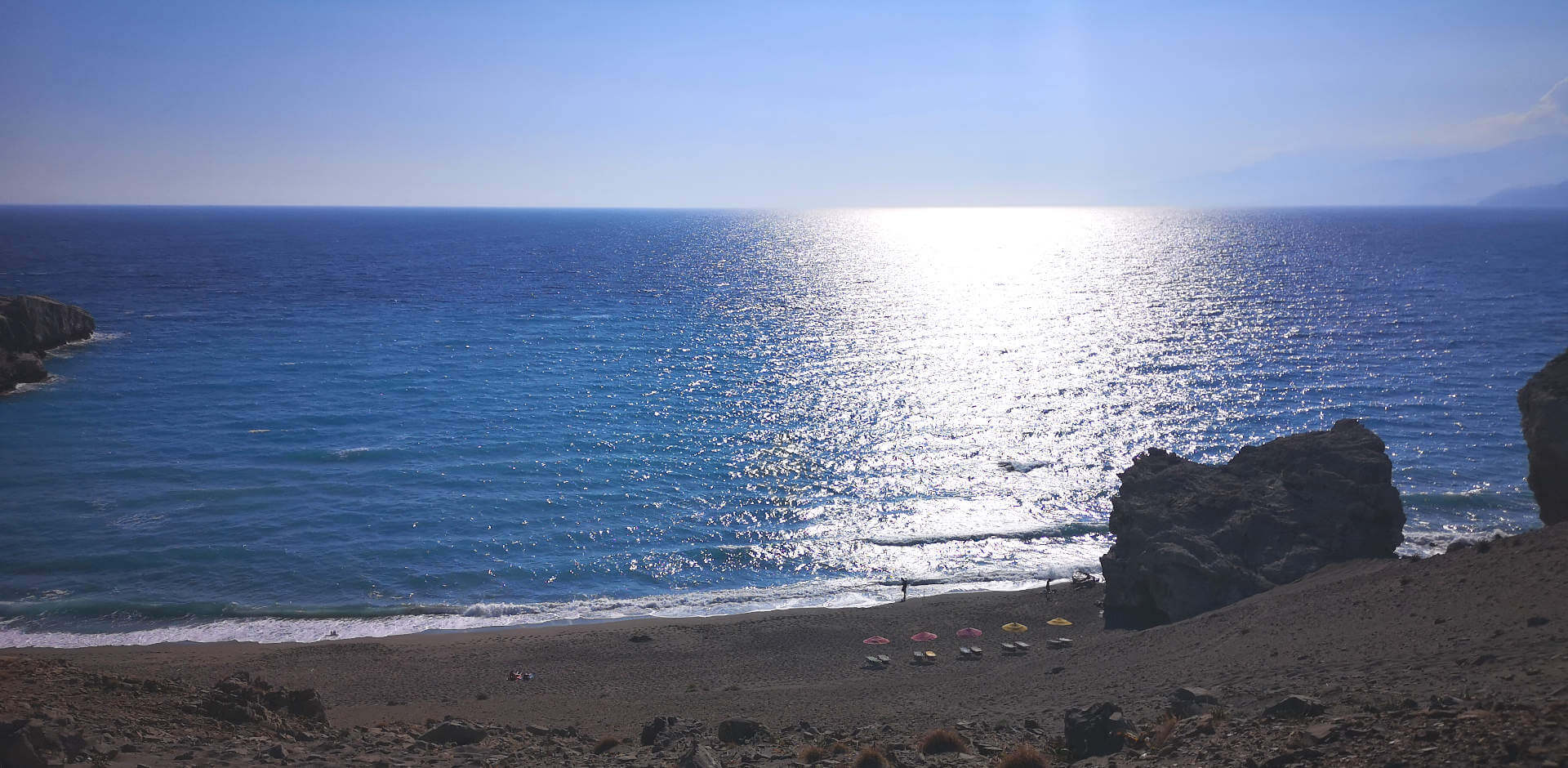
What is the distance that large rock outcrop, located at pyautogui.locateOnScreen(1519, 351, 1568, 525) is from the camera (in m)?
27.2

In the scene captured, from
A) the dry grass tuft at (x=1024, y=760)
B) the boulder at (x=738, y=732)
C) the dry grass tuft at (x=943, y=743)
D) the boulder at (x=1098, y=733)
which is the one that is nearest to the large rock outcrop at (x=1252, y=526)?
the boulder at (x=1098, y=733)

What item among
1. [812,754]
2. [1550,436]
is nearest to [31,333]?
[812,754]

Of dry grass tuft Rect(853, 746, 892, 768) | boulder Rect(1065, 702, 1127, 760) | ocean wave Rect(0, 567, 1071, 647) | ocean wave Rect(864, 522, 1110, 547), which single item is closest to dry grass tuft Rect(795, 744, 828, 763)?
dry grass tuft Rect(853, 746, 892, 768)

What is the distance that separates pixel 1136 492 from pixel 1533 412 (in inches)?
480

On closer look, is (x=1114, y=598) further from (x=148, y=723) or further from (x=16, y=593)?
(x=16, y=593)

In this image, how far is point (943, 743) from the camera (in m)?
18.2

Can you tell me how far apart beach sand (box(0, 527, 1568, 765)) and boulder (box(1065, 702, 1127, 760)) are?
4.98 feet

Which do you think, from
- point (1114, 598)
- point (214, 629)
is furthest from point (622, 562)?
point (1114, 598)

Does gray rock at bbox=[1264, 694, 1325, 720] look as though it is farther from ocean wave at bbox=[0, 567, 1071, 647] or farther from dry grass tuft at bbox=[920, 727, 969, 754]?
ocean wave at bbox=[0, 567, 1071, 647]

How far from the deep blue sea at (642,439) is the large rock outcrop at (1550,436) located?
1093 cm

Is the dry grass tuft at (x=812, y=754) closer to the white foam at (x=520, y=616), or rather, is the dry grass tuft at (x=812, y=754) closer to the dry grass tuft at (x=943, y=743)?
the dry grass tuft at (x=943, y=743)

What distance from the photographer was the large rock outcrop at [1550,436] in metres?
27.2

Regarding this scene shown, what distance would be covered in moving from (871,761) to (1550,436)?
25172 mm

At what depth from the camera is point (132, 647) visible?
31734 millimetres
